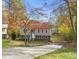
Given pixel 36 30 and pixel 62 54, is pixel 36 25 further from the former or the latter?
pixel 62 54

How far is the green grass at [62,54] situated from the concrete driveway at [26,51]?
0.09ft

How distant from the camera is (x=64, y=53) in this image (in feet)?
7.36

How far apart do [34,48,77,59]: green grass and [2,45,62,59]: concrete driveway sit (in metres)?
0.03

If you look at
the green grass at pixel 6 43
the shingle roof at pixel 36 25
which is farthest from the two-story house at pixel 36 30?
the green grass at pixel 6 43

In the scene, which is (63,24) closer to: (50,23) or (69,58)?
(50,23)

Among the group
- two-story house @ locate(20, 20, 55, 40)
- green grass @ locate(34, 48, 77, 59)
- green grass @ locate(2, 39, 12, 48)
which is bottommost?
green grass @ locate(34, 48, 77, 59)

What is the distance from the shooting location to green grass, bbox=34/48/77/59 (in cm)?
223

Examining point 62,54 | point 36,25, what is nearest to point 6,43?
point 36,25

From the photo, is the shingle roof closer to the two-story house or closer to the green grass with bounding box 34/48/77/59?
the two-story house

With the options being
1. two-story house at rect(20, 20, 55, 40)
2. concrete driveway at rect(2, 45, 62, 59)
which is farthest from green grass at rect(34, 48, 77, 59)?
two-story house at rect(20, 20, 55, 40)

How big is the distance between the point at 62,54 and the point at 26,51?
278 millimetres

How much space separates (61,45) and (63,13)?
0.25m

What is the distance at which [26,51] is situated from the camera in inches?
88.7

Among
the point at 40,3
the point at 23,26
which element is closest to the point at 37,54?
the point at 23,26
